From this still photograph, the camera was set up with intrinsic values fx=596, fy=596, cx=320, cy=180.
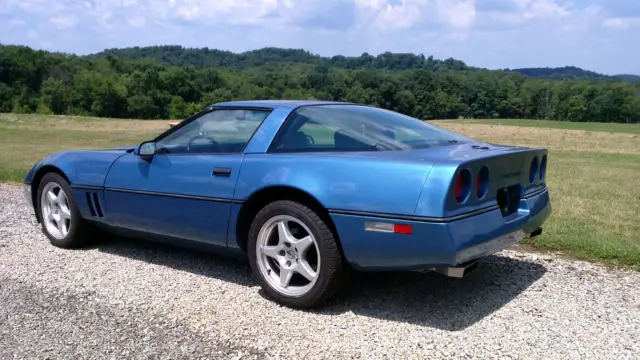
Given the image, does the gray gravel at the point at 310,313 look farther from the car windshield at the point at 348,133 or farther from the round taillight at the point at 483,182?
the car windshield at the point at 348,133

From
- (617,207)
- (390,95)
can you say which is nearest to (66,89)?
(390,95)

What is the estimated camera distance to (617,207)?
25.8 feet

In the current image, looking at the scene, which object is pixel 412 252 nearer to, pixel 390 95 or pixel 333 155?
pixel 333 155

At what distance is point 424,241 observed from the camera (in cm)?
327

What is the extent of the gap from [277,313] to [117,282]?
1.38 metres

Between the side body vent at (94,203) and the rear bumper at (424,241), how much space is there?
2.35 m

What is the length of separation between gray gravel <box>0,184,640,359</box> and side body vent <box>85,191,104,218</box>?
1.28 feet

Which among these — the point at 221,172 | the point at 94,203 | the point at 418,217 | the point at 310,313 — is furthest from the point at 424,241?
the point at 94,203

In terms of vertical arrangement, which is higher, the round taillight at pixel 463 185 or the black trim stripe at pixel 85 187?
the round taillight at pixel 463 185

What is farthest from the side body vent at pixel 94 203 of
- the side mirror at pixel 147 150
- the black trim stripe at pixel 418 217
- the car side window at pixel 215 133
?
the black trim stripe at pixel 418 217

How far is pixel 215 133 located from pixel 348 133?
3.54 ft

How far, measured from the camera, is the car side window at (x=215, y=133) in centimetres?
427

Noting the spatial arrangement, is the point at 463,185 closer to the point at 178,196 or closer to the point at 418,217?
the point at 418,217

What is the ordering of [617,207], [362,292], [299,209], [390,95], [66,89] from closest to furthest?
[299,209] → [362,292] → [617,207] → [390,95] → [66,89]
